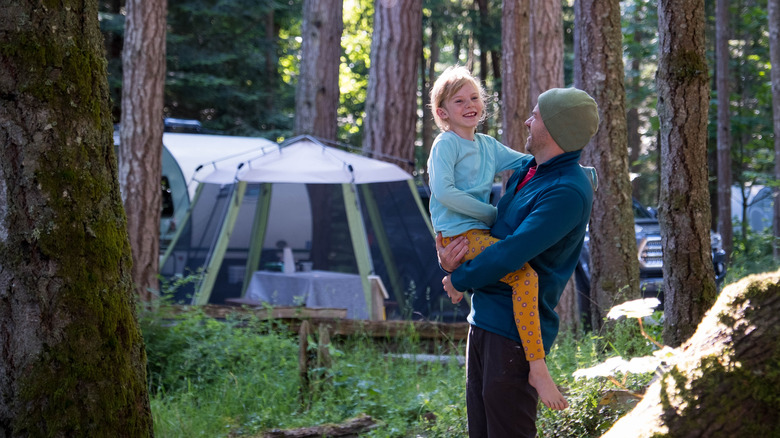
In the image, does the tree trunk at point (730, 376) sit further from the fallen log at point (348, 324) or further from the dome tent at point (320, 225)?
the dome tent at point (320, 225)

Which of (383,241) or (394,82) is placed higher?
(394,82)

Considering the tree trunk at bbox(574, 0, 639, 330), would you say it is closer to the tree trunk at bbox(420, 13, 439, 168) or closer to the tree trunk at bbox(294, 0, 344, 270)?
the tree trunk at bbox(294, 0, 344, 270)

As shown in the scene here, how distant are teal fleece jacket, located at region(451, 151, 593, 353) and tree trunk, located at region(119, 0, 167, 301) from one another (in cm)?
586

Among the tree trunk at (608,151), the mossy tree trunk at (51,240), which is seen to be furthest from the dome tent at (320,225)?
the mossy tree trunk at (51,240)

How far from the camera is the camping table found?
809 centimetres

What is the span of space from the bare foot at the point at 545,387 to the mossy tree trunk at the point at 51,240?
1420 millimetres

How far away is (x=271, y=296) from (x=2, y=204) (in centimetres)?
594

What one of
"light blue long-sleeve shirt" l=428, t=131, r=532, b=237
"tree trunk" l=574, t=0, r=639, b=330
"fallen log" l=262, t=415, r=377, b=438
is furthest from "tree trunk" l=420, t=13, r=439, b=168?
"light blue long-sleeve shirt" l=428, t=131, r=532, b=237

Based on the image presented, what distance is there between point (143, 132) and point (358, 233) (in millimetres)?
2445

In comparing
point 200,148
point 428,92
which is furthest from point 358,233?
point 428,92

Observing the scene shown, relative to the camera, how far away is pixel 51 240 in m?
2.54

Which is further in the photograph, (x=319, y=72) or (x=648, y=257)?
(x=319, y=72)

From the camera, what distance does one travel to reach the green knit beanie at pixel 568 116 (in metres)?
2.30

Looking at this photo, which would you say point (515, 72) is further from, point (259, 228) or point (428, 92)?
point (428, 92)
